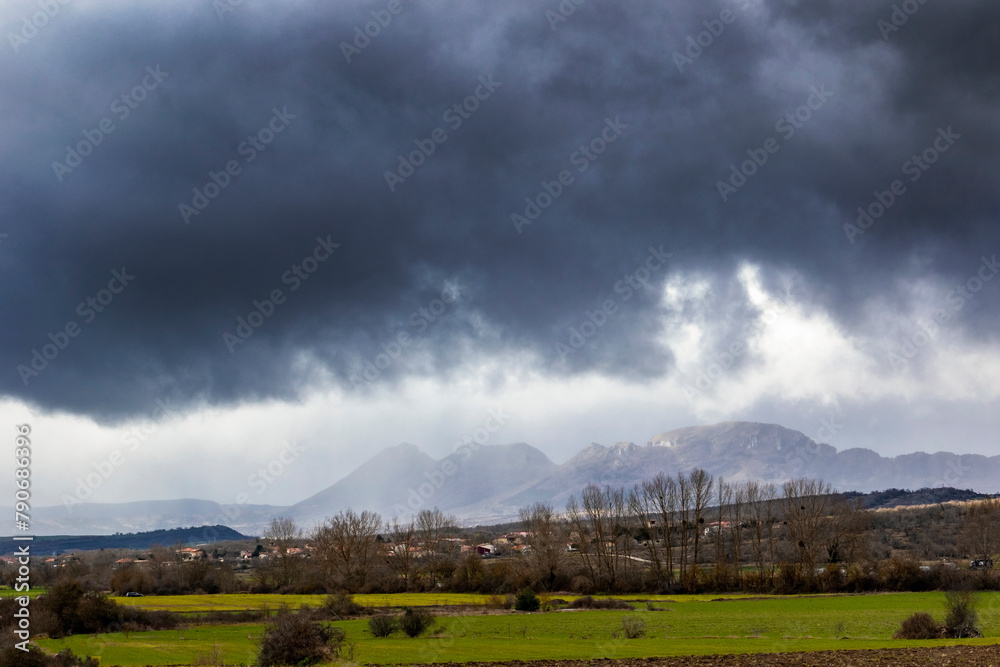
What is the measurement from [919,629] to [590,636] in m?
20.3

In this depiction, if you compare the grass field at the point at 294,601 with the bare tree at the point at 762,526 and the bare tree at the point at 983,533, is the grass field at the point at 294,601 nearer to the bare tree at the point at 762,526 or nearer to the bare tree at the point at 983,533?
the bare tree at the point at 762,526

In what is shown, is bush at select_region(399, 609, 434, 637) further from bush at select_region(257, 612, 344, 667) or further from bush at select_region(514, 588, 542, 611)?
bush at select_region(514, 588, 542, 611)

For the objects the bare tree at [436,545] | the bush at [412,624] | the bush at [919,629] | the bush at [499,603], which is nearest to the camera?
the bush at [919,629]

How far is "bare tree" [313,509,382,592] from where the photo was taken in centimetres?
12406

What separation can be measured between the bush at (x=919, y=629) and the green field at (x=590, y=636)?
142 centimetres

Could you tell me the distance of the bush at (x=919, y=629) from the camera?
4678 centimetres

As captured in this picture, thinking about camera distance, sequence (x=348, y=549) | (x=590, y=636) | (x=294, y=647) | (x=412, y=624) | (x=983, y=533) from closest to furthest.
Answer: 1. (x=294, y=647)
2. (x=590, y=636)
3. (x=412, y=624)
4. (x=983, y=533)
5. (x=348, y=549)

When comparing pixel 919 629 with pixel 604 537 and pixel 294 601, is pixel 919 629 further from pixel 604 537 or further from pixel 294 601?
pixel 604 537

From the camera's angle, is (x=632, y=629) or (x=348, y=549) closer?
(x=632, y=629)

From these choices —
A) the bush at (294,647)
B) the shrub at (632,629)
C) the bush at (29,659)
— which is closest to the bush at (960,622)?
the shrub at (632,629)

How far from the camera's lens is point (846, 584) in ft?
325

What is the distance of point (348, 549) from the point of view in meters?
131

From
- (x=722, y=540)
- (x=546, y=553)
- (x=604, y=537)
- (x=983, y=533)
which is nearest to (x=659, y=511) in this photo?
(x=604, y=537)

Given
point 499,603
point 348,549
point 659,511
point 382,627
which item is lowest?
point 499,603
